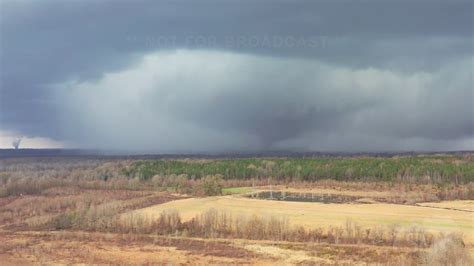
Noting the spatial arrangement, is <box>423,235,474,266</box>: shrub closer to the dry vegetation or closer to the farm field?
the dry vegetation

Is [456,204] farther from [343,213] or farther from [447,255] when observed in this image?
[447,255]

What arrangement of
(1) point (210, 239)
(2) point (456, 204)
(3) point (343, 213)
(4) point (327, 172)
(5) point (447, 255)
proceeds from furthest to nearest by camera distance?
(4) point (327, 172)
(2) point (456, 204)
(3) point (343, 213)
(1) point (210, 239)
(5) point (447, 255)

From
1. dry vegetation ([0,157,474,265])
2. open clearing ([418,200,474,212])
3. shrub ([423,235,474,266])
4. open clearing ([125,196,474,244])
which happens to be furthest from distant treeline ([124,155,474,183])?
shrub ([423,235,474,266])

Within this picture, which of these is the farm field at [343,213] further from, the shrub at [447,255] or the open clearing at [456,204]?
the shrub at [447,255]

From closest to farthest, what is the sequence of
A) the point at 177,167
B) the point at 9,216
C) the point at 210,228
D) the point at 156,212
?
the point at 210,228, the point at 156,212, the point at 9,216, the point at 177,167

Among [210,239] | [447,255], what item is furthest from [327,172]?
[447,255]

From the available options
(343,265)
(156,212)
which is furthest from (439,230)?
(156,212)

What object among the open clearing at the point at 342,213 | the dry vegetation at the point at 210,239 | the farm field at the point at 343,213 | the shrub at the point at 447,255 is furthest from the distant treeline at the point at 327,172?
the shrub at the point at 447,255

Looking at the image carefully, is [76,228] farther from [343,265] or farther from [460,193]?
[460,193]
